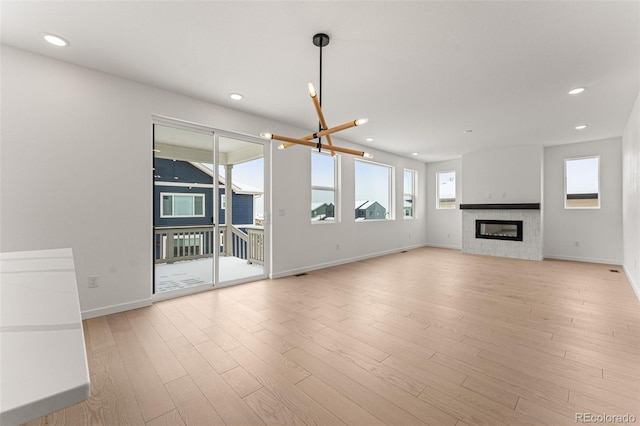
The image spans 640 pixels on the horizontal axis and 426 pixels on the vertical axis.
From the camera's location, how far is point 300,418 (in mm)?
1604

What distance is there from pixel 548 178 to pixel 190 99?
7756 millimetres

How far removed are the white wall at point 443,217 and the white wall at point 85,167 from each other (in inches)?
271

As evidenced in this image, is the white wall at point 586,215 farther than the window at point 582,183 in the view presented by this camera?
No

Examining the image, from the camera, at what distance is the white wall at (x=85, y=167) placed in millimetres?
2678

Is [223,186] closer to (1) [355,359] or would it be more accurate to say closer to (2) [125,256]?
(2) [125,256]

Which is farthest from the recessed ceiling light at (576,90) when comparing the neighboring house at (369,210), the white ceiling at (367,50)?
the neighboring house at (369,210)

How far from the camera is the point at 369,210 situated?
6895 mm

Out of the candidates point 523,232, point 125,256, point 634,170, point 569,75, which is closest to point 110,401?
point 125,256

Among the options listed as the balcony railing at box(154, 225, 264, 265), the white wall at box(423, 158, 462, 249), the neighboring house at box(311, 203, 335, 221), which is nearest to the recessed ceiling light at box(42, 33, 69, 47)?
the balcony railing at box(154, 225, 264, 265)

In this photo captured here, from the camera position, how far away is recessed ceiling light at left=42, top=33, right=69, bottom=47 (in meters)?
2.47

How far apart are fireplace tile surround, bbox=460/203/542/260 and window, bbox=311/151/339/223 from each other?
3777 millimetres

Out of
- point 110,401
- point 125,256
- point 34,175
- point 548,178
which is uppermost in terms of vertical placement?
point 548,178

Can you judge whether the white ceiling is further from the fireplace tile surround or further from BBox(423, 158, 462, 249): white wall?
BBox(423, 158, 462, 249): white wall

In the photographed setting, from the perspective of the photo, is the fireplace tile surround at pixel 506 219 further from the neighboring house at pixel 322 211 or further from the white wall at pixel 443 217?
the neighboring house at pixel 322 211
